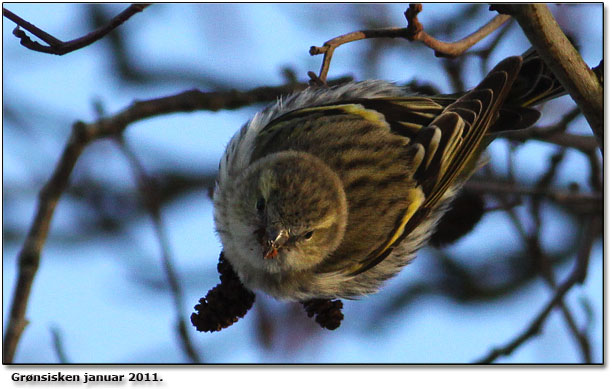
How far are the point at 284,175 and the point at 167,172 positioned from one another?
2.29 meters

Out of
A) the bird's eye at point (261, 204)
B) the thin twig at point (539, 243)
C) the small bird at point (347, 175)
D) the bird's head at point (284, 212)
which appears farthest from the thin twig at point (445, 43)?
the thin twig at point (539, 243)

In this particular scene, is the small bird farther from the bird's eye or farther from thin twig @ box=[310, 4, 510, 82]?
thin twig @ box=[310, 4, 510, 82]

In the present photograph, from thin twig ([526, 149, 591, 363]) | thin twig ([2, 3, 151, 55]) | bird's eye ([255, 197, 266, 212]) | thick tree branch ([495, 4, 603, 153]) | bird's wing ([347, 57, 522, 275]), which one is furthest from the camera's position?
Result: thin twig ([526, 149, 591, 363])

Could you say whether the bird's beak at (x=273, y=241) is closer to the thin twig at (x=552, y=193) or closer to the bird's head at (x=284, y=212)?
the bird's head at (x=284, y=212)

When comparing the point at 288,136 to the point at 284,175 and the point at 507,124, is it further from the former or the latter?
the point at 507,124

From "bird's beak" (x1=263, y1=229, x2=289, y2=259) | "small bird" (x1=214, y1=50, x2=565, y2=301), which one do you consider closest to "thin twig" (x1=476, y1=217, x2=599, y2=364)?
"small bird" (x1=214, y1=50, x2=565, y2=301)

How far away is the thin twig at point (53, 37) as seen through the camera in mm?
2297

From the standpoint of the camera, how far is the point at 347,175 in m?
3.10

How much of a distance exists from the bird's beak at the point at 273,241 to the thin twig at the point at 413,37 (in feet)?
1.90

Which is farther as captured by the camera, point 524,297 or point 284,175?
point 524,297

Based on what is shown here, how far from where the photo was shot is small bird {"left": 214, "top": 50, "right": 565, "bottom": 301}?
2.88m

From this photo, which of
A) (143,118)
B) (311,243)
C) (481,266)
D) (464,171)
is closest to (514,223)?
(464,171)

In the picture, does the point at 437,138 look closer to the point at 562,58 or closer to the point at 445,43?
the point at 445,43

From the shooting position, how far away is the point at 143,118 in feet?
10.4
